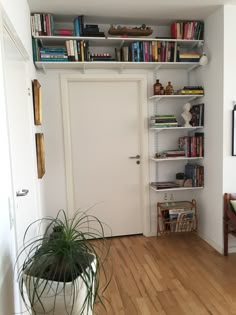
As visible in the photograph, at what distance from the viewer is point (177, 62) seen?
10.6ft

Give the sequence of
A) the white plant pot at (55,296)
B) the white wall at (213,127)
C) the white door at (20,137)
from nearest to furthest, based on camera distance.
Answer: the white plant pot at (55,296) < the white door at (20,137) < the white wall at (213,127)

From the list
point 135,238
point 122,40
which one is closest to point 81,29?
point 122,40

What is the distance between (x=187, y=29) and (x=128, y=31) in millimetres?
711

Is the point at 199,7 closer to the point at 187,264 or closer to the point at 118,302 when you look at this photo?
the point at 187,264

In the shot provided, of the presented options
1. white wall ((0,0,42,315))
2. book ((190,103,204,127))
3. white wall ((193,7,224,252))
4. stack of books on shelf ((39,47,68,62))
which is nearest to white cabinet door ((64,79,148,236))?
stack of books on shelf ((39,47,68,62))

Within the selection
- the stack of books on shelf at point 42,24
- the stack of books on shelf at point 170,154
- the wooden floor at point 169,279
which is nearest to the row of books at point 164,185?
the stack of books on shelf at point 170,154

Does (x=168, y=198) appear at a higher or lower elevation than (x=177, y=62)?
lower

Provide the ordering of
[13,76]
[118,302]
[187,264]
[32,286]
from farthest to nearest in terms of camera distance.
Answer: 1. [187,264]
2. [118,302]
3. [13,76]
4. [32,286]

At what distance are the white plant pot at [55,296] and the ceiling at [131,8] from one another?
2488 millimetres

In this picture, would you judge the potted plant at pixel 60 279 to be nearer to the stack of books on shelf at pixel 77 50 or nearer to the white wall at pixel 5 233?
the white wall at pixel 5 233

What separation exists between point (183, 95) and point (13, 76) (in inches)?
80.3

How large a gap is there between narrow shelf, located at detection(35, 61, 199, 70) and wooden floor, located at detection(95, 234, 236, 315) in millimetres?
2109

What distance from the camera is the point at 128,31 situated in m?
3.00

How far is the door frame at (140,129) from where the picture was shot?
330 cm
